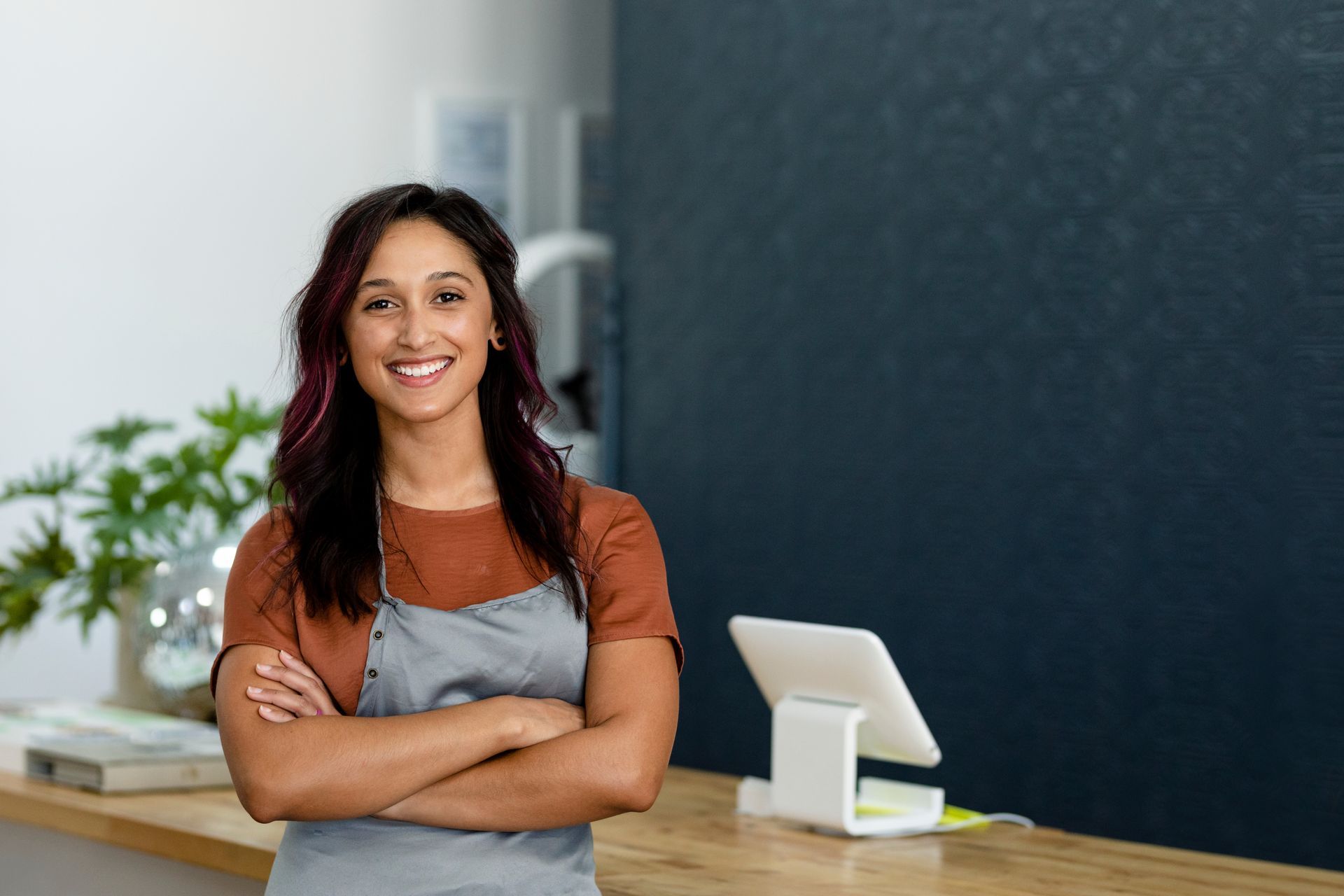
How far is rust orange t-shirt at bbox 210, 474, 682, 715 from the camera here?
5.90 feet

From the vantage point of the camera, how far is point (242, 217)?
4.99 meters

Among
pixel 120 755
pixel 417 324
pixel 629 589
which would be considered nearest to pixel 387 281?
pixel 417 324

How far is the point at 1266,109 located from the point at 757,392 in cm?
150

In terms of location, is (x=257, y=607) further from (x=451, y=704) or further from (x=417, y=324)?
(x=417, y=324)

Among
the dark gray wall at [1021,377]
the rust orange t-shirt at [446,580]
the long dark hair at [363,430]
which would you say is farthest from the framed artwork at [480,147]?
the rust orange t-shirt at [446,580]

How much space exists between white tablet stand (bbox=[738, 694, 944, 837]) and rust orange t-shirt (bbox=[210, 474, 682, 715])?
59cm

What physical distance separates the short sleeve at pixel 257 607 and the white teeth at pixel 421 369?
0.82 ft

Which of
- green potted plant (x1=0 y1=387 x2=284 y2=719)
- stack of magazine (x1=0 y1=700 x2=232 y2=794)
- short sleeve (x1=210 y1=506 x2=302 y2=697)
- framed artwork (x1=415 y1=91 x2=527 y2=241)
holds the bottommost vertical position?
stack of magazine (x1=0 y1=700 x2=232 y2=794)

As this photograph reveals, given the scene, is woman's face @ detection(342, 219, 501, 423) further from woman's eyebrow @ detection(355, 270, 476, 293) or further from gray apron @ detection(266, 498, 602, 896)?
gray apron @ detection(266, 498, 602, 896)

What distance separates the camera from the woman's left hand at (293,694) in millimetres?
1747

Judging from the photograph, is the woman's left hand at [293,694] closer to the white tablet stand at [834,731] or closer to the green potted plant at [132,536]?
the white tablet stand at [834,731]

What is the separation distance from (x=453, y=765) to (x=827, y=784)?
31.6 inches

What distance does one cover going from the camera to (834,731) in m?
2.36

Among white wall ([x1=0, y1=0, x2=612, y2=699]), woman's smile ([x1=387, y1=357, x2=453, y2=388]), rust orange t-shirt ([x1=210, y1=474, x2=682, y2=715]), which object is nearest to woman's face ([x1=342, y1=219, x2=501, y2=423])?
woman's smile ([x1=387, y1=357, x2=453, y2=388])
